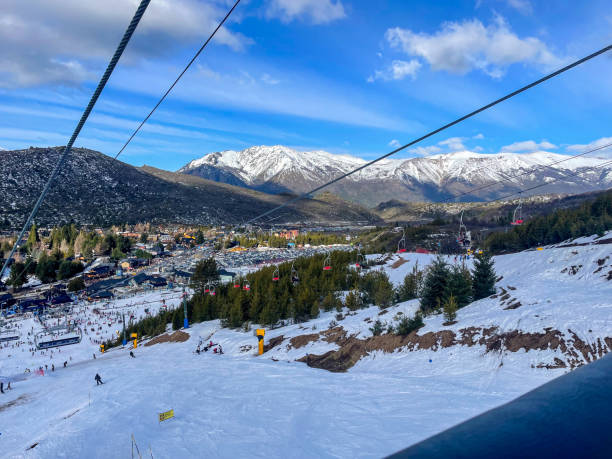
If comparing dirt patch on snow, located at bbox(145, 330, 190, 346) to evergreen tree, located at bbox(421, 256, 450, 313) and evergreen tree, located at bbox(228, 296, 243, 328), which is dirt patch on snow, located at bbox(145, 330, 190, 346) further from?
evergreen tree, located at bbox(421, 256, 450, 313)

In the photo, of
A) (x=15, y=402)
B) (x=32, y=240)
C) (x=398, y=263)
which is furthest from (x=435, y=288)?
(x=32, y=240)

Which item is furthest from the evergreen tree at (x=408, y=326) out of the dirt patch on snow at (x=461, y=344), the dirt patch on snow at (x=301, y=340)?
the dirt patch on snow at (x=301, y=340)

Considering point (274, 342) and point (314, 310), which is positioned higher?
point (314, 310)

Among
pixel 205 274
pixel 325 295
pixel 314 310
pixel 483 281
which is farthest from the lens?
pixel 205 274

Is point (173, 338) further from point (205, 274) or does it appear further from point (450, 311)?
point (450, 311)

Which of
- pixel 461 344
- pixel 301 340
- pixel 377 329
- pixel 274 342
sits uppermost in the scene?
pixel 461 344

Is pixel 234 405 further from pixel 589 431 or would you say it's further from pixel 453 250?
pixel 453 250

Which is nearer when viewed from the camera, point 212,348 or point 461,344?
point 461,344

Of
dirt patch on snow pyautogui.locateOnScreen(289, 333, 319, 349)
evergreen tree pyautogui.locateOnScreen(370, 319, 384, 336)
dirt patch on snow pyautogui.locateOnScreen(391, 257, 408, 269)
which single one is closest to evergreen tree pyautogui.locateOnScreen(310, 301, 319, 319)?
dirt patch on snow pyautogui.locateOnScreen(289, 333, 319, 349)
